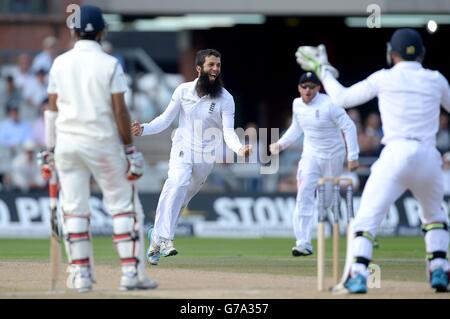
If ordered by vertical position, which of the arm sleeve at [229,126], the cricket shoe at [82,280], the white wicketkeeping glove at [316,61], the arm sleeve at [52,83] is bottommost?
the cricket shoe at [82,280]

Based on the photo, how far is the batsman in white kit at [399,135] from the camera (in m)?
9.95

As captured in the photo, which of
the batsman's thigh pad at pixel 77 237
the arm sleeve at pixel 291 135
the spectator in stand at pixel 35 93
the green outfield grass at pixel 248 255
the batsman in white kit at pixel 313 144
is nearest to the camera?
the batsman's thigh pad at pixel 77 237

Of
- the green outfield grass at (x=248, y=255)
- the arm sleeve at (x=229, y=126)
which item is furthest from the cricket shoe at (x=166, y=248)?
the arm sleeve at (x=229, y=126)

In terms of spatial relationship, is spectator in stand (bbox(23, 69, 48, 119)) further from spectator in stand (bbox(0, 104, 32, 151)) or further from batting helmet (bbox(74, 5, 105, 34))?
batting helmet (bbox(74, 5, 105, 34))

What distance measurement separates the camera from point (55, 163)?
33.2ft

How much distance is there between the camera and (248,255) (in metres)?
15.7

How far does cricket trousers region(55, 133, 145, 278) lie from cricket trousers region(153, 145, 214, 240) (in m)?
3.23

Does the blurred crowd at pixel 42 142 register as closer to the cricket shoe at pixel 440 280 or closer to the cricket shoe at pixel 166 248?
the cricket shoe at pixel 166 248

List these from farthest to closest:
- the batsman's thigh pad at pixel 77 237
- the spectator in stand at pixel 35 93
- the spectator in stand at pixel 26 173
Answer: the spectator in stand at pixel 35 93
the spectator in stand at pixel 26 173
the batsman's thigh pad at pixel 77 237

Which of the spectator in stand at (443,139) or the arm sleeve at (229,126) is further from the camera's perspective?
the spectator in stand at (443,139)

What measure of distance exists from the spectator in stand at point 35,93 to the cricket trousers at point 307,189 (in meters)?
8.51

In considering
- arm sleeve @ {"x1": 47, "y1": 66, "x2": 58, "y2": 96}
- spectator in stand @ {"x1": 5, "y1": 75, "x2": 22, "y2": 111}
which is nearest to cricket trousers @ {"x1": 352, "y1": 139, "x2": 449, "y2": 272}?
arm sleeve @ {"x1": 47, "y1": 66, "x2": 58, "y2": 96}

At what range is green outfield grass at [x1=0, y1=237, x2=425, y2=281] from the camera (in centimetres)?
1287

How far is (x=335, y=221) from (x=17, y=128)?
12.4 metres
